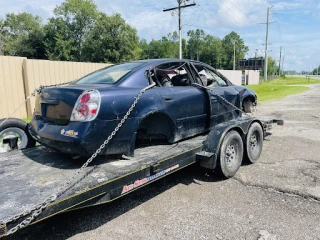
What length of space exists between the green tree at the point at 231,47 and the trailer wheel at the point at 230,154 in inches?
4027

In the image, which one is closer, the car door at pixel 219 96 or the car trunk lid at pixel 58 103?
the car trunk lid at pixel 58 103

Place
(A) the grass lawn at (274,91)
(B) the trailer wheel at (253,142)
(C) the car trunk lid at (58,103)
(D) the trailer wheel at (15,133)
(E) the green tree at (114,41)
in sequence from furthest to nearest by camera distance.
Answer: (E) the green tree at (114,41)
(A) the grass lawn at (274,91)
(B) the trailer wheel at (253,142)
(D) the trailer wheel at (15,133)
(C) the car trunk lid at (58,103)

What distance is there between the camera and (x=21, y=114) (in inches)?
357

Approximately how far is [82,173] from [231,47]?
10754cm

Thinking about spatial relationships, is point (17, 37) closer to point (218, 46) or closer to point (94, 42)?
point (94, 42)

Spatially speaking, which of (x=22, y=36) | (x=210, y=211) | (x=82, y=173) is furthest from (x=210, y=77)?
(x=22, y=36)

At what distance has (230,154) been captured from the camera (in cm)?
452

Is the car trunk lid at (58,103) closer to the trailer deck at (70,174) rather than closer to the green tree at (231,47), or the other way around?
the trailer deck at (70,174)

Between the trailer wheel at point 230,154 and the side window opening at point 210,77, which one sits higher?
the side window opening at point 210,77

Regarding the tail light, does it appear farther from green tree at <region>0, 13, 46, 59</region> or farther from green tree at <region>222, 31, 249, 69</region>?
green tree at <region>222, 31, 249, 69</region>

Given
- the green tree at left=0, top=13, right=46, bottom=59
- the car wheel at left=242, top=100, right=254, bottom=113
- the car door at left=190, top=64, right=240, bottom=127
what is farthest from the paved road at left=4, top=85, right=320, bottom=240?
the green tree at left=0, top=13, right=46, bottom=59

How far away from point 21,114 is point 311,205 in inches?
341

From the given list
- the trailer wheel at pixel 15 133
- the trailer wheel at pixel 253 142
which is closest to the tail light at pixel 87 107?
the trailer wheel at pixel 15 133

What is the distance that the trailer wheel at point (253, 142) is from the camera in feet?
16.3
